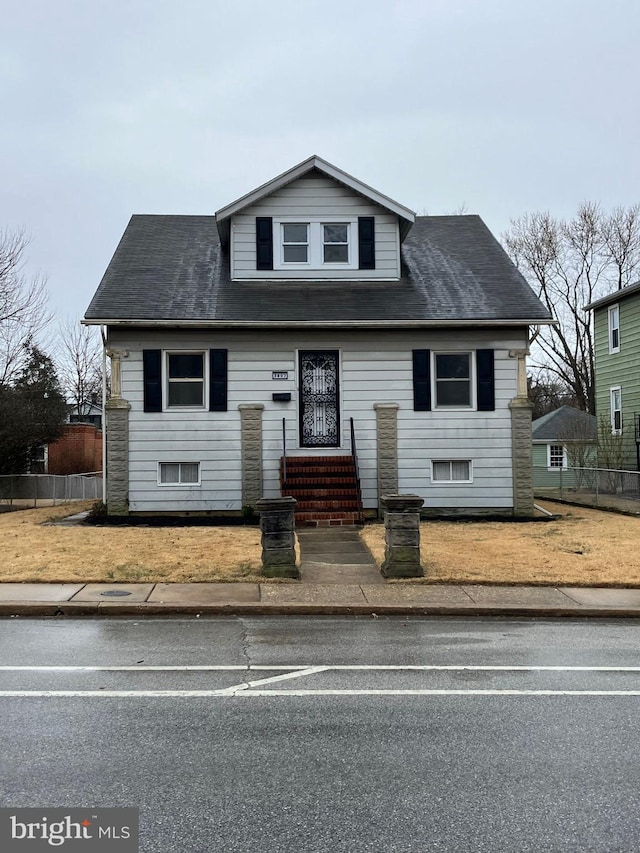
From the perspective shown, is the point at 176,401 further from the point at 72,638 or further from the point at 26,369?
the point at 26,369

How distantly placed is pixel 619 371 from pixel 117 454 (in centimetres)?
1996

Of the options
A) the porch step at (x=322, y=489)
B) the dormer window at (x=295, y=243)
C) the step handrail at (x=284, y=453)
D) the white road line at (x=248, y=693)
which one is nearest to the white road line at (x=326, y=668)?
the white road line at (x=248, y=693)

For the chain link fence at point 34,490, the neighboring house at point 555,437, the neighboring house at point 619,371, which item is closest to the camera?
the chain link fence at point 34,490

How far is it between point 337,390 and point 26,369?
1408 centimetres

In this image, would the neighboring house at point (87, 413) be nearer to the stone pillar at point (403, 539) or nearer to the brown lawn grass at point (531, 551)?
the brown lawn grass at point (531, 551)

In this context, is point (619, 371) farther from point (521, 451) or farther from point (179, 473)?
point (179, 473)

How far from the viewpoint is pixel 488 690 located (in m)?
5.41

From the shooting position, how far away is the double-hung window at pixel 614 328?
2698cm

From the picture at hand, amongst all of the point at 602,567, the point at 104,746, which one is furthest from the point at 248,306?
the point at 104,746

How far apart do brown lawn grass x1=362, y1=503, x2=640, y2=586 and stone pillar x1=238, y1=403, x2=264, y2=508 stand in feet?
10.0

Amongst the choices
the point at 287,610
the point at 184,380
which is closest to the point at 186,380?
the point at 184,380

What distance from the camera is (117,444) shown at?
15.4 m

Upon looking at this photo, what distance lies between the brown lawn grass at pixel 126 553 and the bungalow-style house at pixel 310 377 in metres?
1.91

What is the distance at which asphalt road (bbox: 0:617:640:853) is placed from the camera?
11.0 ft
